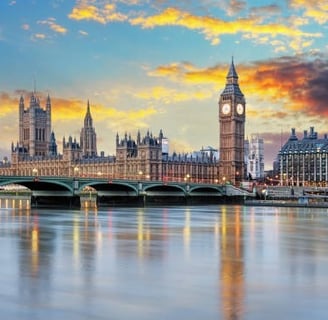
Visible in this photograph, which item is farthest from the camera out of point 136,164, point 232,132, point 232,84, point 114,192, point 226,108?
point 232,84

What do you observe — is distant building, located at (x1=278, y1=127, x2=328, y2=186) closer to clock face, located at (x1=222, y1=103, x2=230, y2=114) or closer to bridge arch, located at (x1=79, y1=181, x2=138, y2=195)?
clock face, located at (x1=222, y1=103, x2=230, y2=114)

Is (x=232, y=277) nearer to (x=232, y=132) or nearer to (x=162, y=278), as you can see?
(x=162, y=278)

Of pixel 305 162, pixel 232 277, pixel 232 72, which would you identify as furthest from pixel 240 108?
pixel 232 277

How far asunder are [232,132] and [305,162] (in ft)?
83.4

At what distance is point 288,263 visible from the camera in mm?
22328

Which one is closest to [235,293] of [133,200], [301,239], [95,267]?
[95,267]

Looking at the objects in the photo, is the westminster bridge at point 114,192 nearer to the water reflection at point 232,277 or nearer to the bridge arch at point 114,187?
the bridge arch at point 114,187

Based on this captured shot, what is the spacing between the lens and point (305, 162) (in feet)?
560

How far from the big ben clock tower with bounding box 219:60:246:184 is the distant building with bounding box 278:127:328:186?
1393 centimetres

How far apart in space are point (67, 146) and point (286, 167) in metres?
64.4

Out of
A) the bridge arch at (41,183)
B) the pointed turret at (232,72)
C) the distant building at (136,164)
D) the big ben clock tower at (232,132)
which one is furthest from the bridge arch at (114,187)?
the pointed turret at (232,72)

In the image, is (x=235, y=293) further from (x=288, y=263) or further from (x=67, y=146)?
(x=67, y=146)

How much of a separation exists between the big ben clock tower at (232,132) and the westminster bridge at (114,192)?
35538mm

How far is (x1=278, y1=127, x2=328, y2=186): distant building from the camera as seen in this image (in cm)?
16662
